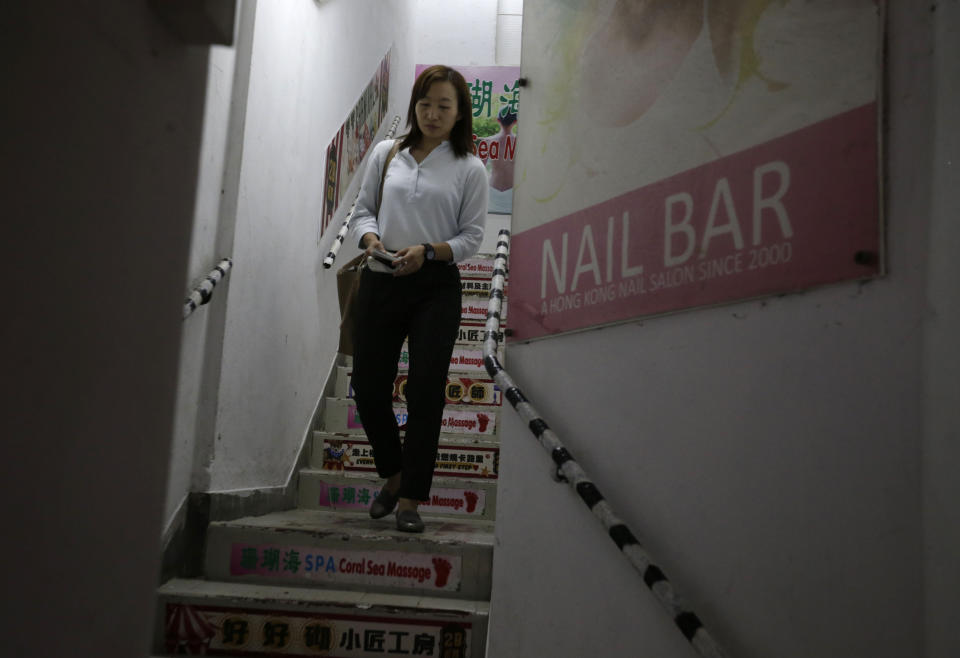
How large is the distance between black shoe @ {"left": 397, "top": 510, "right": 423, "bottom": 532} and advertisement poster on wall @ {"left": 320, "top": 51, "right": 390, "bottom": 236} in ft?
6.18

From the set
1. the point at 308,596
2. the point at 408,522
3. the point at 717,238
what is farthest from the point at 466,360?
the point at 717,238

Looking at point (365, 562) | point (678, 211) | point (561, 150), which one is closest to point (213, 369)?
point (365, 562)

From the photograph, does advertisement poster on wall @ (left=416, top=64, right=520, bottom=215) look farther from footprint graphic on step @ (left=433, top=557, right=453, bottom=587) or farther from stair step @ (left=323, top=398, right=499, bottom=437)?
footprint graphic on step @ (left=433, top=557, right=453, bottom=587)

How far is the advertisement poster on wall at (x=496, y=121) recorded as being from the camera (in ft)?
21.9

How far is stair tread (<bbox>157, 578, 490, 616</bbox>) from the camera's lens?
2.16 metres

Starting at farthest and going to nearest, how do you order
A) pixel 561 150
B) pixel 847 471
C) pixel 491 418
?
pixel 491 418, pixel 561 150, pixel 847 471

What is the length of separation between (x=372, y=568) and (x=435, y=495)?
2.47 feet

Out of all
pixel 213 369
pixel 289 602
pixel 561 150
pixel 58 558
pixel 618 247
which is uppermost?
pixel 561 150

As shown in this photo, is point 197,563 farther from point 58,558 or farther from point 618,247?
point 58,558

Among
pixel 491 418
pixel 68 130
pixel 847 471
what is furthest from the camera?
pixel 491 418

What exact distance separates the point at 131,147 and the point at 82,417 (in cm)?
21

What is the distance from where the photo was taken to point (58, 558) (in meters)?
0.52

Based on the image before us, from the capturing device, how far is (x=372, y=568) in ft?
7.75

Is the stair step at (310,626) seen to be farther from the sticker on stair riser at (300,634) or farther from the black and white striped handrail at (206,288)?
the black and white striped handrail at (206,288)
